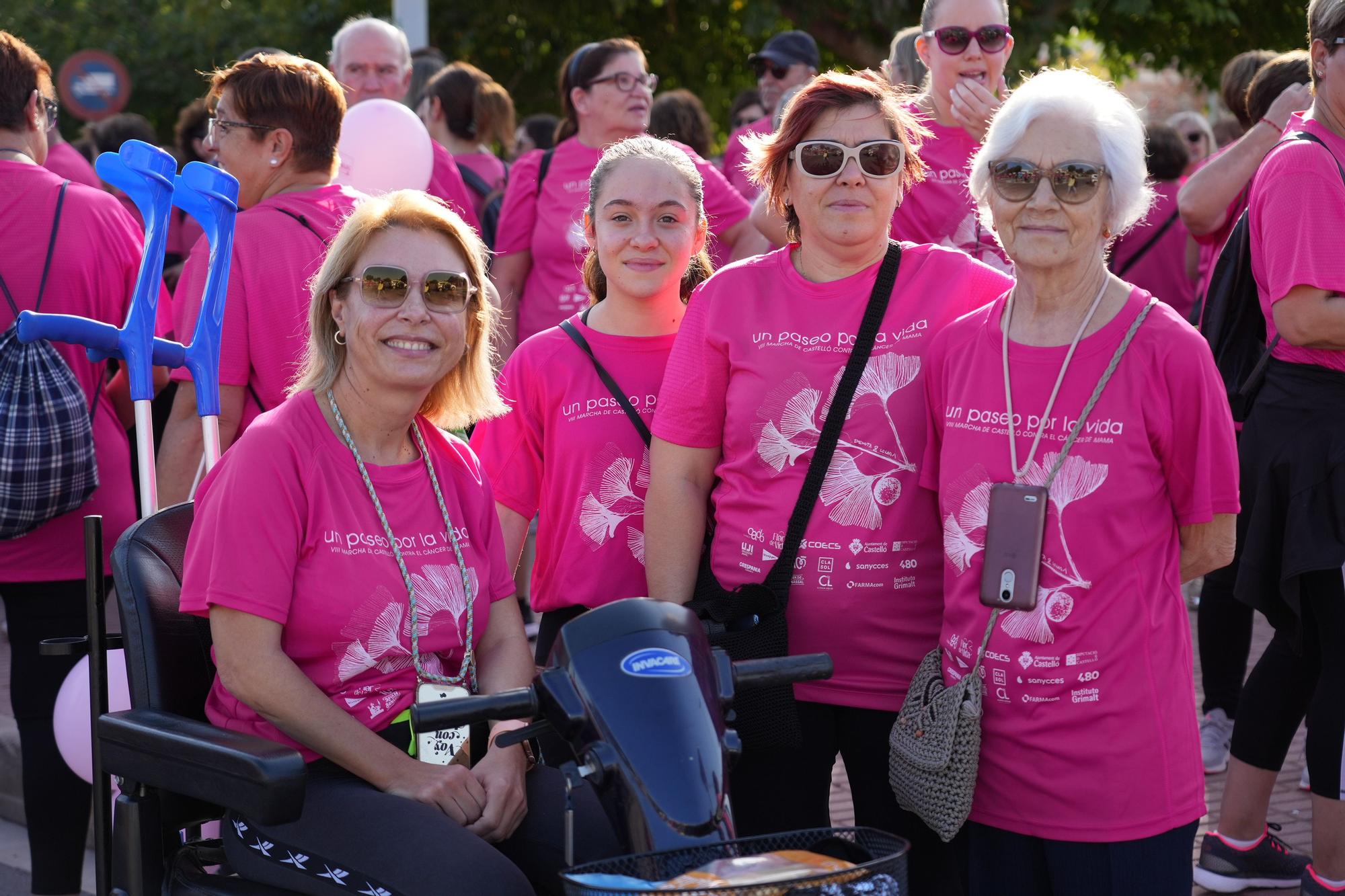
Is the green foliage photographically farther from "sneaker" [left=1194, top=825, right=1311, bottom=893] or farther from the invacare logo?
the invacare logo

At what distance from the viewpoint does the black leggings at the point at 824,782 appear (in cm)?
292

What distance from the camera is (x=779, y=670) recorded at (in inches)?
84.3

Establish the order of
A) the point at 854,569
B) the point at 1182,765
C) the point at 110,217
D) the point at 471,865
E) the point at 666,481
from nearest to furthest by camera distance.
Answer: the point at 471,865, the point at 1182,765, the point at 854,569, the point at 666,481, the point at 110,217

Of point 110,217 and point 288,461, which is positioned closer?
point 288,461

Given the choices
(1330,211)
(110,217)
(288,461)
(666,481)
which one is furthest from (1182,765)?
(110,217)

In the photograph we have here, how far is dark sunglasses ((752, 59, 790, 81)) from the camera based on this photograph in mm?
7402

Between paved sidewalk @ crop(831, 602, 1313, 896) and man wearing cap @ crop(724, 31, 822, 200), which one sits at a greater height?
man wearing cap @ crop(724, 31, 822, 200)

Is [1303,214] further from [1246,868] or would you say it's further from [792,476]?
[1246,868]

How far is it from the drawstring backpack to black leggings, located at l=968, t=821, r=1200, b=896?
8.04 ft

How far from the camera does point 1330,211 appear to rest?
3.28 m

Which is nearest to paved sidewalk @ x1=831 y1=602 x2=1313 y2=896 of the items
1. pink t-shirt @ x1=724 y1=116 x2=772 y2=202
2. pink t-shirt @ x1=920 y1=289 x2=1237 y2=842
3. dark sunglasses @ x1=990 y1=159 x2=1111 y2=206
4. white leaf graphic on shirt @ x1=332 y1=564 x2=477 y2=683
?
pink t-shirt @ x1=920 y1=289 x2=1237 y2=842

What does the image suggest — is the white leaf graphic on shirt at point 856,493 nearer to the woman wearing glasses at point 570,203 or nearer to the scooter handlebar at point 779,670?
the scooter handlebar at point 779,670

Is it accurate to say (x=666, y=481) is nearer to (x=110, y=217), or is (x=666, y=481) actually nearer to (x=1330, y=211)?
(x=1330, y=211)

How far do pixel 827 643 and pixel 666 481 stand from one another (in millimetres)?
489
